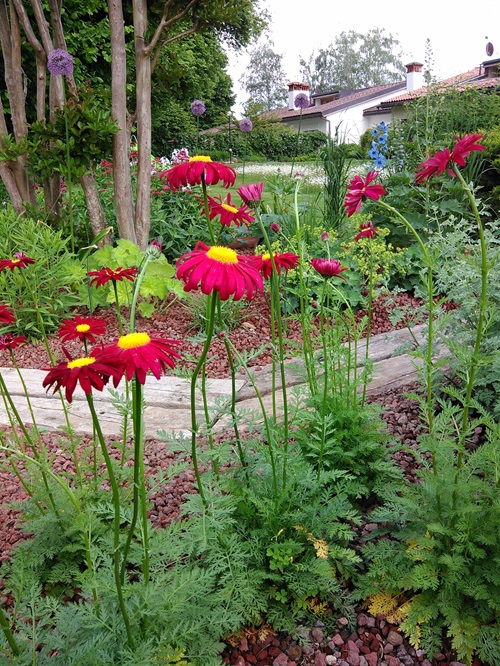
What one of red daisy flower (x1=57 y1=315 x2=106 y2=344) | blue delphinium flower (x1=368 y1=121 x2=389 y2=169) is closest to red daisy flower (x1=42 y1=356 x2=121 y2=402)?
red daisy flower (x1=57 y1=315 x2=106 y2=344)

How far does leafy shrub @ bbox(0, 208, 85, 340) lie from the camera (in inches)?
141

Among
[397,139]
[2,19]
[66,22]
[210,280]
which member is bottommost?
[210,280]

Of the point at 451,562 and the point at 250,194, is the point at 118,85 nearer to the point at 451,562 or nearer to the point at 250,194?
the point at 250,194

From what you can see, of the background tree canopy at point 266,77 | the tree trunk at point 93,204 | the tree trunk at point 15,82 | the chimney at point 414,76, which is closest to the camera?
the tree trunk at point 93,204

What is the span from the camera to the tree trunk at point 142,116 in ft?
13.3

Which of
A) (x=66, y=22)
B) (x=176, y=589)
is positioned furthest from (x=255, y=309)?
(x=66, y=22)

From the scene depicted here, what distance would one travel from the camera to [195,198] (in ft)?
17.1

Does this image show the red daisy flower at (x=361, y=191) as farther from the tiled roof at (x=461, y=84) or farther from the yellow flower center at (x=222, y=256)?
the tiled roof at (x=461, y=84)

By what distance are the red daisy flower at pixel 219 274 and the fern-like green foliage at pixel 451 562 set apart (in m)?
0.71

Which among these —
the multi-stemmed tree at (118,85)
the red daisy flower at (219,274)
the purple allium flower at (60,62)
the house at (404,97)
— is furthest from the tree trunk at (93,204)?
the house at (404,97)

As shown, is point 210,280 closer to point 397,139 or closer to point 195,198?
point 195,198

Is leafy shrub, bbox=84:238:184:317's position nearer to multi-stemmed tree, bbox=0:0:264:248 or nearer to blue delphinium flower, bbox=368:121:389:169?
multi-stemmed tree, bbox=0:0:264:248

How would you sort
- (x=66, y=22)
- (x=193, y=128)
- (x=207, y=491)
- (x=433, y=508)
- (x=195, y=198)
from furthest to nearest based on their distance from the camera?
(x=193, y=128) < (x=66, y=22) < (x=195, y=198) < (x=433, y=508) < (x=207, y=491)

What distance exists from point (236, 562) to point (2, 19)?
15.5 feet
